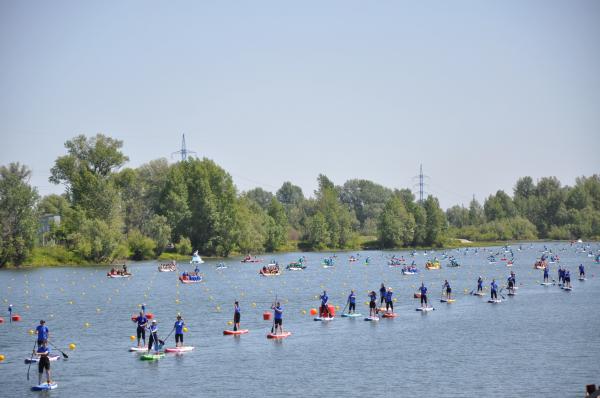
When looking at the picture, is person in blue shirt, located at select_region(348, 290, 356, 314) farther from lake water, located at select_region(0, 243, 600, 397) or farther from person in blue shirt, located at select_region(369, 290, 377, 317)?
lake water, located at select_region(0, 243, 600, 397)

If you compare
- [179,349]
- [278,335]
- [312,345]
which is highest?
[278,335]

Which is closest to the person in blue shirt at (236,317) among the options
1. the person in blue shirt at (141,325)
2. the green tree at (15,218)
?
the person in blue shirt at (141,325)

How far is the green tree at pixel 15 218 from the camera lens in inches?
3935

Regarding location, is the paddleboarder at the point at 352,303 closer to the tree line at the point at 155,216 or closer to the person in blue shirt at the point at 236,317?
the person in blue shirt at the point at 236,317

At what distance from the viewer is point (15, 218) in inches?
3952

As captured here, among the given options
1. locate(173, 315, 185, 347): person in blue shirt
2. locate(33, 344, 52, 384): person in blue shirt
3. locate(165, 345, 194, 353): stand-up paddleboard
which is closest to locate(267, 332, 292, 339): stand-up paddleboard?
locate(165, 345, 194, 353): stand-up paddleboard

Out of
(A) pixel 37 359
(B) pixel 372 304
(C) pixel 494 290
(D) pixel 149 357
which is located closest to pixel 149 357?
(D) pixel 149 357

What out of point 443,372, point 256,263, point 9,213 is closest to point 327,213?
point 256,263

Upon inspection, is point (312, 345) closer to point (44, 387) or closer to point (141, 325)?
point (141, 325)

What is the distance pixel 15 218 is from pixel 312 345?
69048mm

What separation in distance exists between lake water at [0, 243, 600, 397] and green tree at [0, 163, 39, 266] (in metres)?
25.8

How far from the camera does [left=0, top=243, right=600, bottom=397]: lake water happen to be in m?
32.7

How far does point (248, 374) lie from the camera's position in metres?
34.9

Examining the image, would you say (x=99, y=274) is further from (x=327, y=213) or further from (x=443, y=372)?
(x=327, y=213)
